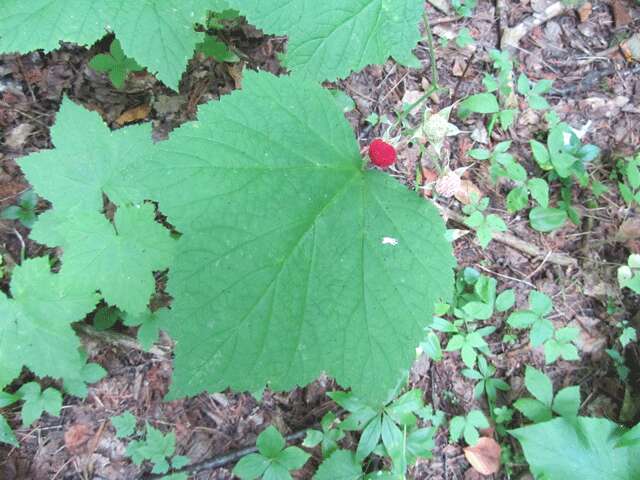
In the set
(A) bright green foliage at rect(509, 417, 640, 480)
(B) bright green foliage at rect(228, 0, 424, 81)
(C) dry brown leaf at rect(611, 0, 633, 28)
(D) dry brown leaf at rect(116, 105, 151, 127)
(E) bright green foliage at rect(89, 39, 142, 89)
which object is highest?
(E) bright green foliage at rect(89, 39, 142, 89)

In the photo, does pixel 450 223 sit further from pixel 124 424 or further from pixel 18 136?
pixel 18 136

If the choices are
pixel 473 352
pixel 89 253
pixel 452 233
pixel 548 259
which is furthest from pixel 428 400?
pixel 89 253

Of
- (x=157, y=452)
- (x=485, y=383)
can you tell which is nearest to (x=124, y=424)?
(x=157, y=452)

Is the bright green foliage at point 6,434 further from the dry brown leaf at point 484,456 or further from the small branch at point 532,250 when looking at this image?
Answer: the small branch at point 532,250

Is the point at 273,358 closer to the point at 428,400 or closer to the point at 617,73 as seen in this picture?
the point at 428,400

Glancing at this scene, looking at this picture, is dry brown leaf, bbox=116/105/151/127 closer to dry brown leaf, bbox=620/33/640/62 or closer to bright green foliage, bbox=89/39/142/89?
bright green foliage, bbox=89/39/142/89

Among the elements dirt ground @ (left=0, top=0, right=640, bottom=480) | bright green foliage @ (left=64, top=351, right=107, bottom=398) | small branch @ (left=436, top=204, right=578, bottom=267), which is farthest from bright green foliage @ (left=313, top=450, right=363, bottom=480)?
small branch @ (left=436, top=204, right=578, bottom=267)
